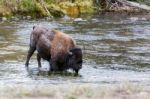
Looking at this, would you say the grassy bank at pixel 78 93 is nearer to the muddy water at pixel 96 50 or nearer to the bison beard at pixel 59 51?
the muddy water at pixel 96 50

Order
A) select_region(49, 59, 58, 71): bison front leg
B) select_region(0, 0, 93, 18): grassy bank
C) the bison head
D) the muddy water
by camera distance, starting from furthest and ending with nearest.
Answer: select_region(0, 0, 93, 18): grassy bank → select_region(49, 59, 58, 71): bison front leg → the bison head → the muddy water

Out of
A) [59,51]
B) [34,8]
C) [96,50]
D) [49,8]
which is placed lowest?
[49,8]

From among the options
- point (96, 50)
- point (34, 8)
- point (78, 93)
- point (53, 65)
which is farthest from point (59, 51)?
point (34, 8)

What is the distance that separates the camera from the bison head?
48.6ft

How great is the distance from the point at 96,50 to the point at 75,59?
4.95 meters

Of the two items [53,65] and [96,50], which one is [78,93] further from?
[96,50]

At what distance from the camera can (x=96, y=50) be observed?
19.8m

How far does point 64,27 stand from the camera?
26.5m

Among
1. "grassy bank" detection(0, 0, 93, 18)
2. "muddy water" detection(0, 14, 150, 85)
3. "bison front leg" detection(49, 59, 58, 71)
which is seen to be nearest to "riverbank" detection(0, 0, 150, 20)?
"grassy bank" detection(0, 0, 93, 18)

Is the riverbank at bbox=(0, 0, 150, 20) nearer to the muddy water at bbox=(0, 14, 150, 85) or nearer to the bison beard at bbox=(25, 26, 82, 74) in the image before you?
the muddy water at bbox=(0, 14, 150, 85)

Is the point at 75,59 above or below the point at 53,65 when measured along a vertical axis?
above

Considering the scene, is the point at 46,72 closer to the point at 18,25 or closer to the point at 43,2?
the point at 18,25

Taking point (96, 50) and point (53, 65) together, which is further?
point (96, 50)

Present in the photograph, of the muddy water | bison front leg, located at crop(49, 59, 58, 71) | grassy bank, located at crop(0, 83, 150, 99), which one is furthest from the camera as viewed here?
bison front leg, located at crop(49, 59, 58, 71)
